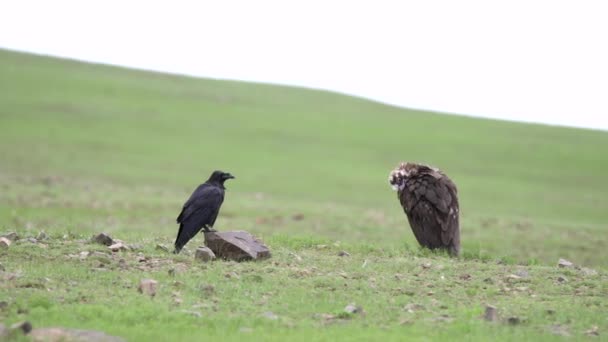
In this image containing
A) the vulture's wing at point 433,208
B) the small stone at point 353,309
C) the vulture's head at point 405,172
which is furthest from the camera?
the vulture's head at point 405,172

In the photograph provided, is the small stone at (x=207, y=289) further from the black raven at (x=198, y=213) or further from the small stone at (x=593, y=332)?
the small stone at (x=593, y=332)

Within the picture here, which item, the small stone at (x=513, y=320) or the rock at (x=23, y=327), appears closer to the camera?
the rock at (x=23, y=327)

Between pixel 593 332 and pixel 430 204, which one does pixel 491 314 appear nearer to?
pixel 593 332

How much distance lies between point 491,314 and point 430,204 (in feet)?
15.4

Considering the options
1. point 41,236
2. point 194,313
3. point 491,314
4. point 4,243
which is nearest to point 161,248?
point 41,236

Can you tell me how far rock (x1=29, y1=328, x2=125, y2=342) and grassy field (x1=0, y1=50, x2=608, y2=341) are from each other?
369 mm

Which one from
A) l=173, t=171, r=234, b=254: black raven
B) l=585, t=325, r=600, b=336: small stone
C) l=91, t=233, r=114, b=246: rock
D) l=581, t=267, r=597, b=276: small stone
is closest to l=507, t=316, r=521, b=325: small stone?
l=585, t=325, r=600, b=336: small stone

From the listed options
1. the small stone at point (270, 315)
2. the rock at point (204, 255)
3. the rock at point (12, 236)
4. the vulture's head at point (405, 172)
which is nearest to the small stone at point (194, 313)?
the small stone at point (270, 315)

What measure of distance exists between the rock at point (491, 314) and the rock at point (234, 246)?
3.83m

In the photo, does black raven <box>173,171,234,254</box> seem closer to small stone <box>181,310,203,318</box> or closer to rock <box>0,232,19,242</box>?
rock <box>0,232,19,242</box>

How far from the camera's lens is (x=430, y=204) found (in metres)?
13.7

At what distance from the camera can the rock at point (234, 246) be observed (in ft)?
38.9

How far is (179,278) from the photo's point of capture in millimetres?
10359

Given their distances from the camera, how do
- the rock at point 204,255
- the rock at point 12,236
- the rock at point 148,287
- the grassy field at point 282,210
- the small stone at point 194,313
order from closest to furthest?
1. the small stone at point 194,313
2. the grassy field at point 282,210
3. the rock at point 148,287
4. the rock at point 204,255
5. the rock at point 12,236
